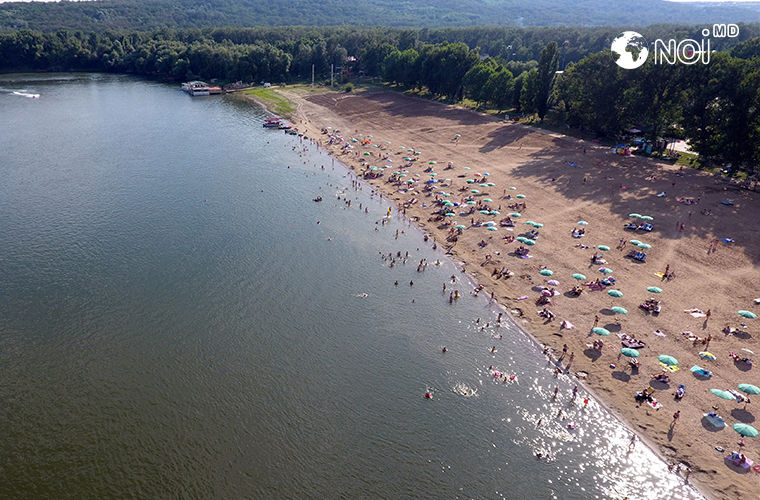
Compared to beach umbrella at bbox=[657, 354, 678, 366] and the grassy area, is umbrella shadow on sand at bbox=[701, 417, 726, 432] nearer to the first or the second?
beach umbrella at bbox=[657, 354, 678, 366]

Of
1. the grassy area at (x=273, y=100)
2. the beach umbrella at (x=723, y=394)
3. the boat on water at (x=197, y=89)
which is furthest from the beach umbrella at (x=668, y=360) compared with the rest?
the boat on water at (x=197, y=89)

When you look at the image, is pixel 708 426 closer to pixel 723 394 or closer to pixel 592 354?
pixel 723 394

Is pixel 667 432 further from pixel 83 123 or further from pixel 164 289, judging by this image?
pixel 83 123

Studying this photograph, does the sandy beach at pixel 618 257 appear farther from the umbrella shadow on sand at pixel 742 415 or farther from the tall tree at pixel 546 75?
the tall tree at pixel 546 75

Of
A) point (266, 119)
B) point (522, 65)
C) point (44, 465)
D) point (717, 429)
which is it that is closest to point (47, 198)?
point (44, 465)

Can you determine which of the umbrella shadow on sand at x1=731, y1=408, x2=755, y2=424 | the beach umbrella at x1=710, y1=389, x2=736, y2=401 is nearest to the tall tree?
the beach umbrella at x1=710, y1=389, x2=736, y2=401

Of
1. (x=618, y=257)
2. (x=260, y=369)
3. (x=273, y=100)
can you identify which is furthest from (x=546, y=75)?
(x=260, y=369)
